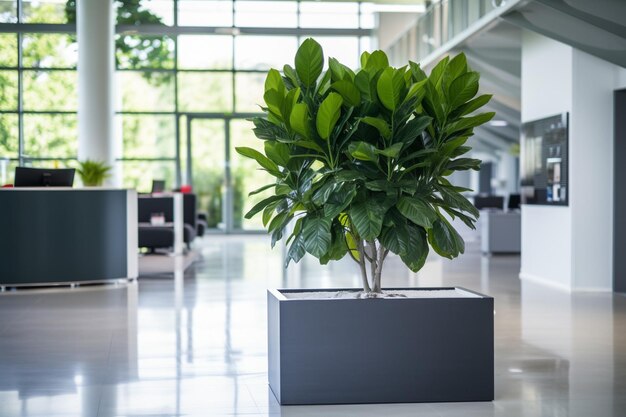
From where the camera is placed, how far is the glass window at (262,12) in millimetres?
22703

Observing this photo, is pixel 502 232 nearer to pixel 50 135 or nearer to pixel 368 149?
pixel 50 135

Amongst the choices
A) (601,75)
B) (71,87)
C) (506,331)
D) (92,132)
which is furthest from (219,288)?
(71,87)

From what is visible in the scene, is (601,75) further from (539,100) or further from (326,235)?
(326,235)

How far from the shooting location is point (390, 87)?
4473 mm

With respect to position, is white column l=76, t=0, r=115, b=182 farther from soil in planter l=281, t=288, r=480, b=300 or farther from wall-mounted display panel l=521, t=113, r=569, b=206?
soil in planter l=281, t=288, r=480, b=300

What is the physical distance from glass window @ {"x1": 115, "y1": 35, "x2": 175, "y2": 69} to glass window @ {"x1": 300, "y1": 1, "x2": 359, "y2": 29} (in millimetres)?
3496

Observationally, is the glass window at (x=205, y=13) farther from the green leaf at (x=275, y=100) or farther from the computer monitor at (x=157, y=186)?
the green leaf at (x=275, y=100)

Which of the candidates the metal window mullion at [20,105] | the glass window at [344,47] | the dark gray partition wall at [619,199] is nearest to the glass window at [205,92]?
the glass window at [344,47]

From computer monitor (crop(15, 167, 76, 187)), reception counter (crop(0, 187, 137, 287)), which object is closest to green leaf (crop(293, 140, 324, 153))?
reception counter (crop(0, 187, 137, 287))

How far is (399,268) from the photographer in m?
13.1

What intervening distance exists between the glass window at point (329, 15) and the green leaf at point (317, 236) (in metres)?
18.7

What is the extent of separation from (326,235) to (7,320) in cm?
436

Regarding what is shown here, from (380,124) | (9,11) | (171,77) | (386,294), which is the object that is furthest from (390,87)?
(9,11)

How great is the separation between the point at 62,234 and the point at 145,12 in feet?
41.6
